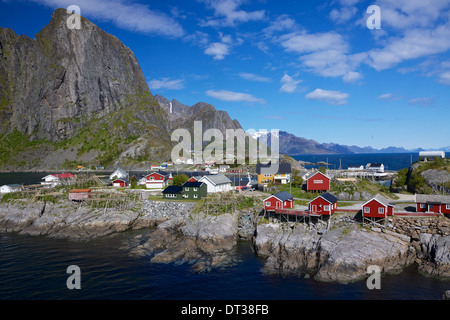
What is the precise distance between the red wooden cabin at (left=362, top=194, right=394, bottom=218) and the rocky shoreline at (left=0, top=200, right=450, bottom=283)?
5.13 ft

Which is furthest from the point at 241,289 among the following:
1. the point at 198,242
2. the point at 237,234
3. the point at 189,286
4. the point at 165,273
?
the point at 237,234

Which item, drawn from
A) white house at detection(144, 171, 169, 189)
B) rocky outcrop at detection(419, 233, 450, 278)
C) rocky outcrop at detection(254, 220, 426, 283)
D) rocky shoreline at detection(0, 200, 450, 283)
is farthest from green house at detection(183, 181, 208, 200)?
rocky outcrop at detection(419, 233, 450, 278)

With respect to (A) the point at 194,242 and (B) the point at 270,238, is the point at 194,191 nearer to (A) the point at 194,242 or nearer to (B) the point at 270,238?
(A) the point at 194,242

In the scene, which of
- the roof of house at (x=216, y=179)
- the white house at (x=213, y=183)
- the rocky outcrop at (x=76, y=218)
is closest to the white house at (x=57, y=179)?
the rocky outcrop at (x=76, y=218)

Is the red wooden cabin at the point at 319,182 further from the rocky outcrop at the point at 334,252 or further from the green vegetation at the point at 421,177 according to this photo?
the rocky outcrop at the point at 334,252

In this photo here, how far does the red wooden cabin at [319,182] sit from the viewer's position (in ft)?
193

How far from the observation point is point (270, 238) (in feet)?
131

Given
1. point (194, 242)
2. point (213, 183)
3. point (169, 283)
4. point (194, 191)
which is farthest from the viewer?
point (213, 183)

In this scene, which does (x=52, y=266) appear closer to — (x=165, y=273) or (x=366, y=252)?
(x=165, y=273)

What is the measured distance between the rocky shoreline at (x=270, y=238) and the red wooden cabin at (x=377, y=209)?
1564mm

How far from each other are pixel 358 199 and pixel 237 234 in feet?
79.8

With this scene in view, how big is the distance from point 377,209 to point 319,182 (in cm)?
1977

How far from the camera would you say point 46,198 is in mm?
60156

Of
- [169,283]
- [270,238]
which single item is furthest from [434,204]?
[169,283]
